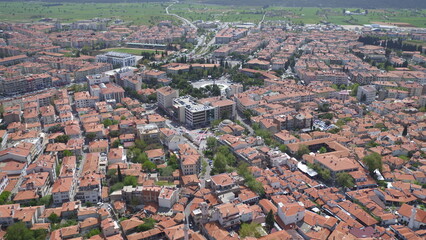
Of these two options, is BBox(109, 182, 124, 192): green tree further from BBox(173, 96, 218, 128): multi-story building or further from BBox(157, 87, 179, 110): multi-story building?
BBox(157, 87, 179, 110): multi-story building

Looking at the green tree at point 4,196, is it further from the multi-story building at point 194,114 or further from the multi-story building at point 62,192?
the multi-story building at point 194,114

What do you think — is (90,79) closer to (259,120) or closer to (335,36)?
(259,120)

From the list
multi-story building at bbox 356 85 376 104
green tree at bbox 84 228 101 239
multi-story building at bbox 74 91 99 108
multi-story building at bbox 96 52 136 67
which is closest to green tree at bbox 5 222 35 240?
green tree at bbox 84 228 101 239

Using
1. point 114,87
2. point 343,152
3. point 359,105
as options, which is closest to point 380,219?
point 343,152

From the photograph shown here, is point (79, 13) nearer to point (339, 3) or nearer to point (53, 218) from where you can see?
point (339, 3)

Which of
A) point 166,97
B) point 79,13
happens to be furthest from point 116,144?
point 79,13

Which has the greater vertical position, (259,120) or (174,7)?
(174,7)
